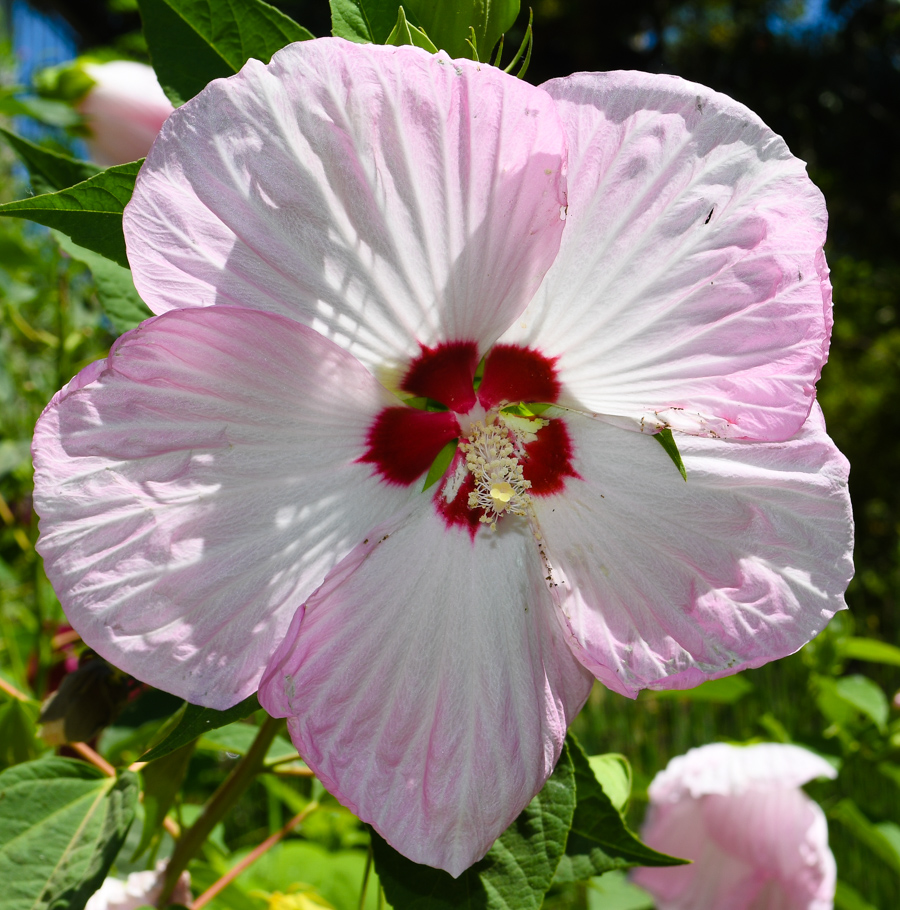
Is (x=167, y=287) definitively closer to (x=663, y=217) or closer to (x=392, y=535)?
(x=392, y=535)

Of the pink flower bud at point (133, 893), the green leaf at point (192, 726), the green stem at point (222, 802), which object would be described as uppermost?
the green leaf at point (192, 726)

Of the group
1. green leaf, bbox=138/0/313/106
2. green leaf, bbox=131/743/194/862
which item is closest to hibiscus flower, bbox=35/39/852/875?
green leaf, bbox=138/0/313/106

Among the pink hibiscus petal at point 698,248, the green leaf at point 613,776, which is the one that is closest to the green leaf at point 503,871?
the green leaf at point 613,776

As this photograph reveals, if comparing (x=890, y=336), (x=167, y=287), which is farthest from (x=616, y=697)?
(x=890, y=336)

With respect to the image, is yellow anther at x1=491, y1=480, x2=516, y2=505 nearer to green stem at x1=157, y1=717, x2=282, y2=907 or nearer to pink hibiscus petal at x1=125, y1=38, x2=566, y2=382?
pink hibiscus petal at x1=125, y1=38, x2=566, y2=382

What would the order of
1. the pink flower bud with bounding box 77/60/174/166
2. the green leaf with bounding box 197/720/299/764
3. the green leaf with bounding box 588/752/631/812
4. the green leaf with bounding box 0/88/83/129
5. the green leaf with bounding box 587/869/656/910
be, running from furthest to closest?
the green leaf with bounding box 587/869/656/910, the green leaf with bounding box 0/88/83/129, the pink flower bud with bounding box 77/60/174/166, the green leaf with bounding box 197/720/299/764, the green leaf with bounding box 588/752/631/812

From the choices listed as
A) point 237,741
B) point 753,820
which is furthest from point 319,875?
point 753,820

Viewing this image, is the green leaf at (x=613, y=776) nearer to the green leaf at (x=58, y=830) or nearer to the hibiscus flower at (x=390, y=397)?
the hibiscus flower at (x=390, y=397)
